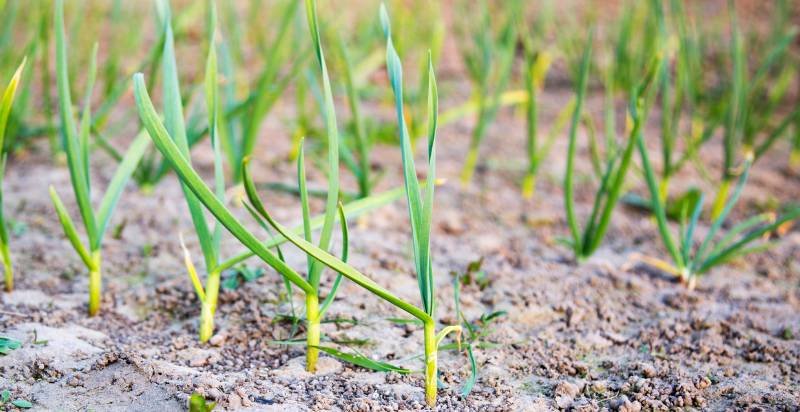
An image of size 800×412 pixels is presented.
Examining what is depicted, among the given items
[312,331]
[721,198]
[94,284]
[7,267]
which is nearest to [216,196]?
[312,331]

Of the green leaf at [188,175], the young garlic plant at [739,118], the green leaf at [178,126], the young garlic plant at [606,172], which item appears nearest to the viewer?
the green leaf at [188,175]

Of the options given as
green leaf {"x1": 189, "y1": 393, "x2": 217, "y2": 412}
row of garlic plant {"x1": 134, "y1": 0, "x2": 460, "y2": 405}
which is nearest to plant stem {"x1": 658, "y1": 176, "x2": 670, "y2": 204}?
row of garlic plant {"x1": 134, "y1": 0, "x2": 460, "y2": 405}

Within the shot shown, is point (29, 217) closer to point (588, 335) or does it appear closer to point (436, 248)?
point (436, 248)

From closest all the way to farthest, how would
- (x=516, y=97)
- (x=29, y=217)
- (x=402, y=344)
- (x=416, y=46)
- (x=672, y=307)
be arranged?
(x=402, y=344) < (x=672, y=307) < (x=29, y=217) < (x=516, y=97) < (x=416, y=46)

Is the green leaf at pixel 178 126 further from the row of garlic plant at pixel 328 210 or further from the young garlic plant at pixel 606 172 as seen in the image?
the young garlic plant at pixel 606 172

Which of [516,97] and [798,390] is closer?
[798,390]

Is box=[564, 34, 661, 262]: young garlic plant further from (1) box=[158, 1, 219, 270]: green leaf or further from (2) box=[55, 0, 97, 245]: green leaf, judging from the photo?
(2) box=[55, 0, 97, 245]: green leaf

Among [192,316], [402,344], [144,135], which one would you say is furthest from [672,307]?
[144,135]

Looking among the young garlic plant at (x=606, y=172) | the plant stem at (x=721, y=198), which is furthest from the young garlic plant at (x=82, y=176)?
the plant stem at (x=721, y=198)
